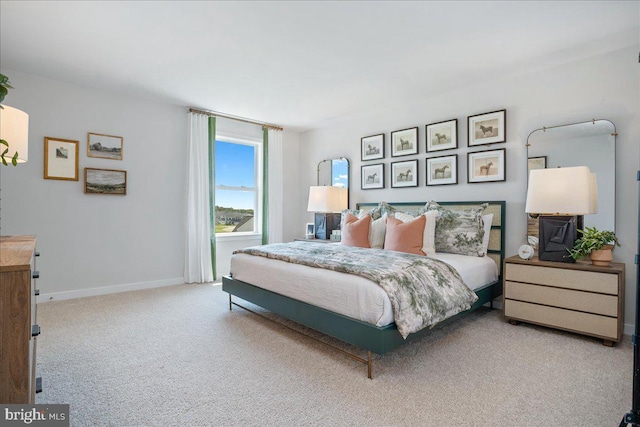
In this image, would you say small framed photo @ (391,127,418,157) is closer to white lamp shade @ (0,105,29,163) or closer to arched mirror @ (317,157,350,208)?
arched mirror @ (317,157,350,208)

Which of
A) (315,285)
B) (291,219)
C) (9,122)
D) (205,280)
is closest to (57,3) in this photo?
(9,122)

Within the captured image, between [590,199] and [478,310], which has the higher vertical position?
[590,199]

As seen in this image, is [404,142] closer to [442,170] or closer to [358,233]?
[442,170]

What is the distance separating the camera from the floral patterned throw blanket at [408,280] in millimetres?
2115

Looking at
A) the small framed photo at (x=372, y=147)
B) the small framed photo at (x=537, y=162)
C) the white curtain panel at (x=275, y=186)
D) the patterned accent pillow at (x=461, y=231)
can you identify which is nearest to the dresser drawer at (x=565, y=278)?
the patterned accent pillow at (x=461, y=231)

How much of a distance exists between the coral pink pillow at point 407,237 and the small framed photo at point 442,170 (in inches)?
34.4

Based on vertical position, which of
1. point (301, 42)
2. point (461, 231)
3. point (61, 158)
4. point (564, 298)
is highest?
point (301, 42)

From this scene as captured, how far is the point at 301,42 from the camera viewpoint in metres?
2.80

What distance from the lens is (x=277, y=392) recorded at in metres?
1.93

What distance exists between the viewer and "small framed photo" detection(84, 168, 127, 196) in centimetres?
396

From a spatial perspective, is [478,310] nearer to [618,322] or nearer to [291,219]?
[618,322]

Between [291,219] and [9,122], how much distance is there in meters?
4.33

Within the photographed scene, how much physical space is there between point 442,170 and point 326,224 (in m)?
1.92

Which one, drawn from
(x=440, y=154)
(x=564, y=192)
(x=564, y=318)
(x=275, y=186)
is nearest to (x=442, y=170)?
(x=440, y=154)
